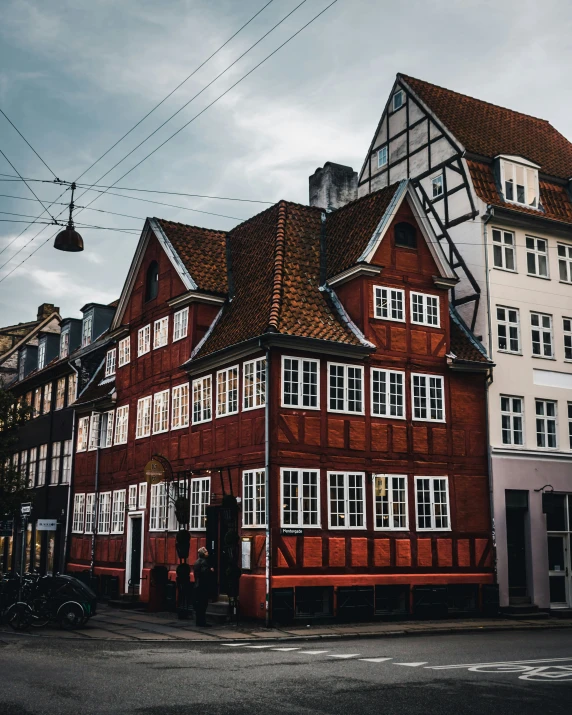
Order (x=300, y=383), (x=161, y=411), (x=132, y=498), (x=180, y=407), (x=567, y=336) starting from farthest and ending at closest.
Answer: (x=132, y=498) < (x=567, y=336) < (x=161, y=411) < (x=180, y=407) < (x=300, y=383)

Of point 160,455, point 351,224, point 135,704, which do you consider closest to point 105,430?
point 160,455

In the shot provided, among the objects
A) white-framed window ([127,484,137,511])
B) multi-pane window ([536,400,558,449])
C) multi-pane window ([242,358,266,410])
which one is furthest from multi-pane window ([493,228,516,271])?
white-framed window ([127,484,137,511])

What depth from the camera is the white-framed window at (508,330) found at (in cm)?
2858

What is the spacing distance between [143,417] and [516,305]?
1337cm

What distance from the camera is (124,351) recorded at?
33000 millimetres

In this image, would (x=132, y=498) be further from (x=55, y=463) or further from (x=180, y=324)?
(x=55, y=463)

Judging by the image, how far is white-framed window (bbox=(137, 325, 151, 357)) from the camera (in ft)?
102

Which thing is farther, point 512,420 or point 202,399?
point 512,420

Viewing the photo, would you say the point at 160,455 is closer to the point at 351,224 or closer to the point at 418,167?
the point at 351,224

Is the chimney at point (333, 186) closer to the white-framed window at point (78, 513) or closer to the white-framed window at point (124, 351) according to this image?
the white-framed window at point (124, 351)

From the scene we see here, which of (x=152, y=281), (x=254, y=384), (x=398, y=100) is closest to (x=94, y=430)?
(x=152, y=281)

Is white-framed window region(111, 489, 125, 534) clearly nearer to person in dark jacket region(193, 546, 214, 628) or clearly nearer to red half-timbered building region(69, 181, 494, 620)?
red half-timbered building region(69, 181, 494, 620)

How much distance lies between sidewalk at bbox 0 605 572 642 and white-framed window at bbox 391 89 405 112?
19.1 meters

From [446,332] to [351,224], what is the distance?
4.59m
